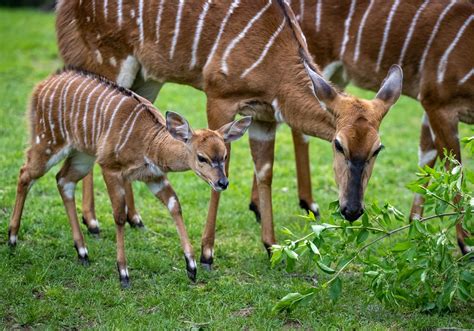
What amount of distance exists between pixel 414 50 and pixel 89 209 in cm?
255

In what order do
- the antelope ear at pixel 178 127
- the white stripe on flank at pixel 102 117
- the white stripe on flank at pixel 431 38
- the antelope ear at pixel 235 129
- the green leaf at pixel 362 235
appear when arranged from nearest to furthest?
the green leaf at pixel 362 235
the antelope ear at pixel 178 127
the antelope ear at pixel 235 129
the white stripe on flank at pixel 102 117
the white stripe on flank at pixel 431 38

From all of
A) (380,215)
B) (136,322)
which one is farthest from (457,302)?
(136,322)

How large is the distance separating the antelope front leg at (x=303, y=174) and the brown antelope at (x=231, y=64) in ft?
3.05

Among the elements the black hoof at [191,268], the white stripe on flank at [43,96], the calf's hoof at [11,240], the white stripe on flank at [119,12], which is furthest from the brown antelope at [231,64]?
the calf's hoof at [11,240]

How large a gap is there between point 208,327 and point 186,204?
2.48 m

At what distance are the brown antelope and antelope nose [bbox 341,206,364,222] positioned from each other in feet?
0.30

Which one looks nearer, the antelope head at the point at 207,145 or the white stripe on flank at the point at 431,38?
the antelope head at the point at 207,145

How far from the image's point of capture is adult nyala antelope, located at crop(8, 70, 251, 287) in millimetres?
5035

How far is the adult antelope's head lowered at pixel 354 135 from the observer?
4.73m

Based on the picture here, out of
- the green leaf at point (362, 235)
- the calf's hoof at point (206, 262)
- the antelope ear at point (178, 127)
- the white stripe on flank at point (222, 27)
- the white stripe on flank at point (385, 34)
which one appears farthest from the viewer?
the white stripe on flank at point (385, 34)

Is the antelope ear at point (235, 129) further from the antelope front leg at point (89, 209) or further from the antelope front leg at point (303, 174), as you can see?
the antelope front leg at point (303, 174)

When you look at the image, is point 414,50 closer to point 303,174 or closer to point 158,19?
point 303,174

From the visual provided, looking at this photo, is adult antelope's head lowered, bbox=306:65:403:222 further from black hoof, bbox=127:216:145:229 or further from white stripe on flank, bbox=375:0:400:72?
black hoof, bbox=127:216:145:229

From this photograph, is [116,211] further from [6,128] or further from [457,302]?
[6,128]
